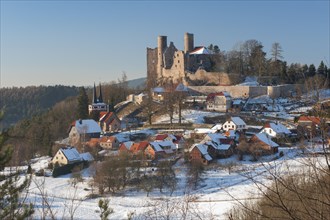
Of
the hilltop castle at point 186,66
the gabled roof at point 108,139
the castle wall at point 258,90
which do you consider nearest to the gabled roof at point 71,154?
the gabled roof at point 108,139

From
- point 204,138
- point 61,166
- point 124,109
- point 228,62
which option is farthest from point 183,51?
point 61,166

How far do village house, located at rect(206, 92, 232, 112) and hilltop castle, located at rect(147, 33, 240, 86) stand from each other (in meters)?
8.02

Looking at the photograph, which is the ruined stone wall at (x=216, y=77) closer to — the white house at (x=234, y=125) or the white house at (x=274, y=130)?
the white house at (x=234, y=125)

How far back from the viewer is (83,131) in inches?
1471

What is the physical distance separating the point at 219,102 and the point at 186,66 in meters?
12.9

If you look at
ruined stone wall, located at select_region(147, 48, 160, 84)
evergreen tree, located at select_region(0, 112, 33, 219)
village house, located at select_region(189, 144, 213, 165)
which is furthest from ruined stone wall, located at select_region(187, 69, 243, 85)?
evergreen tree, located at select_region(0, 112, 33, 219)

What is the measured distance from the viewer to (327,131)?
11.8 feet

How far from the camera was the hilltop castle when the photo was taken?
52031mm

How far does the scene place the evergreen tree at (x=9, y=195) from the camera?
5.70 meters

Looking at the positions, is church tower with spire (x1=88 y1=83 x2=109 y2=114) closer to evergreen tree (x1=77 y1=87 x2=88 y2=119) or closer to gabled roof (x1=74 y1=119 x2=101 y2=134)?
evergreen tree (x1=77 y1=87 x2=88 y2=119)

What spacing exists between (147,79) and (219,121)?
66.6 ft

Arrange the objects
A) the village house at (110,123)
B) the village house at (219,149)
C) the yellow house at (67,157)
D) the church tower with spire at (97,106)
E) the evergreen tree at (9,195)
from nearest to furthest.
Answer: the evergreen tree at (9,195), the village house at (219,149), the yellow house at (67,157), the village house at (110,123), the church tower with spire at (97,106)

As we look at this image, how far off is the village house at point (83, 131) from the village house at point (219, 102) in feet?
40.4

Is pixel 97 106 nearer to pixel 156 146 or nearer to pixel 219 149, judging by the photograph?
pixel 156 146
